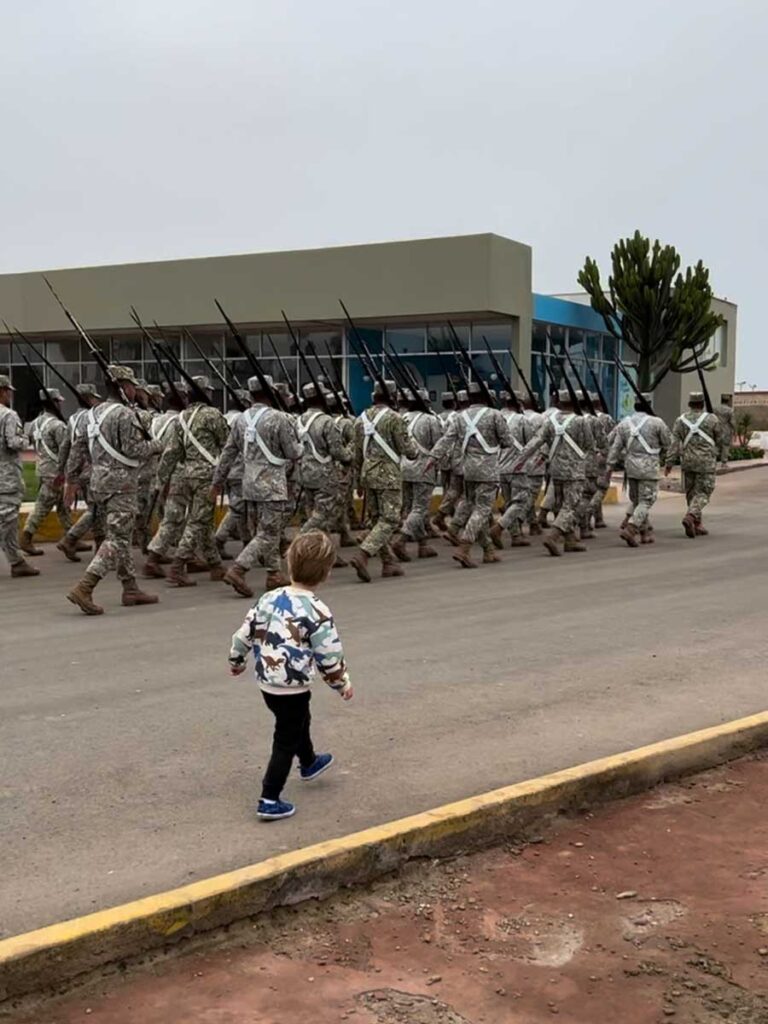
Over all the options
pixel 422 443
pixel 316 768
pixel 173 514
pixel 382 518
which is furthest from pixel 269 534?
pixel 316 768

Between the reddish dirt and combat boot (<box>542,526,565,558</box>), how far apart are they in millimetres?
8493

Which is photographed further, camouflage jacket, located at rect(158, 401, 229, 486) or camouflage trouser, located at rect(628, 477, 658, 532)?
camouflage trouser, located at rect(628, 477, 658, 532)

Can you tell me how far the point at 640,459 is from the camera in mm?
13930

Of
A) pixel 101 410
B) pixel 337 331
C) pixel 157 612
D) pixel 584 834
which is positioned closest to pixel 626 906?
pixel 584 834

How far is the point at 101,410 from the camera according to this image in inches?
367

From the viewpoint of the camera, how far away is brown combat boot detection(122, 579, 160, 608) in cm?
919

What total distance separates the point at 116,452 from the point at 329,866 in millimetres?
5937

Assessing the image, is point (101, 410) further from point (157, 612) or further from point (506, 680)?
point (506, 680)

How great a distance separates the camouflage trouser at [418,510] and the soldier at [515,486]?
1015 mm

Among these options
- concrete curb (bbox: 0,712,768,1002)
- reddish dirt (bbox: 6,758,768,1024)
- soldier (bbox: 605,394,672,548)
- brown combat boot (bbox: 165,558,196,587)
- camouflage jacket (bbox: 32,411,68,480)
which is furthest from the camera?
soldier (bbox: 605,394,672,548)

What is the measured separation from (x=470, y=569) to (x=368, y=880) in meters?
7.86

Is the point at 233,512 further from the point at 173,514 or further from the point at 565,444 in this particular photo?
the point at 565,444

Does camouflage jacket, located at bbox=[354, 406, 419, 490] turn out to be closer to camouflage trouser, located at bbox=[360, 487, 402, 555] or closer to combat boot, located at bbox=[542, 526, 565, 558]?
camouflage trouser, located at bbox=[360, 487, 402, 555]

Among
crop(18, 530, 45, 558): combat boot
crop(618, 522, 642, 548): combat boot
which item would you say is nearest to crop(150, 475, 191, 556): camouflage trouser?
crop(18, 530, 45, 558): combat boot
